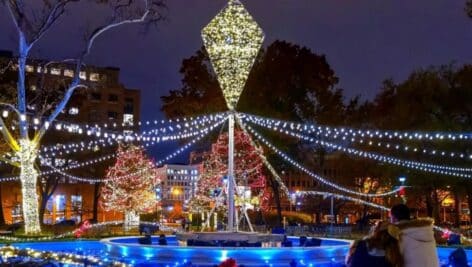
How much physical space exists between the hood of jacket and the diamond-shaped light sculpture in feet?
51.6

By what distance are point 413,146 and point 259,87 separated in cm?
1086

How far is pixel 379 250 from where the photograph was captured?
6723 millimetres

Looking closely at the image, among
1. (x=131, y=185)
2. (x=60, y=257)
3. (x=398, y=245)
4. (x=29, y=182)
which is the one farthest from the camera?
(x=131, y=185)

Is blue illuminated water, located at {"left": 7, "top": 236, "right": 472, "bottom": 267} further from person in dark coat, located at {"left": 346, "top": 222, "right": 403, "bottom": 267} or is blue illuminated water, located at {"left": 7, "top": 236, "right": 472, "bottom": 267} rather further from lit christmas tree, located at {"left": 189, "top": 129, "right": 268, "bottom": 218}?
lit christmas tree, located at {"left": 189, "top": 129, "right": 268, "bottom": 218}

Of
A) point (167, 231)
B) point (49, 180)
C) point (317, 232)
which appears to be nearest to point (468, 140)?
point (317, 232)

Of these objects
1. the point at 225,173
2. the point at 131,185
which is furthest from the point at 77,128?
the point at 131,185

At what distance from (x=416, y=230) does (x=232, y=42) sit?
15832 millimetres

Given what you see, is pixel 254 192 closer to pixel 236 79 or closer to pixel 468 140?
pixel 468 140

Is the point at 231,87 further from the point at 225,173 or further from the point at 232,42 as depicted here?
the point at 225,173

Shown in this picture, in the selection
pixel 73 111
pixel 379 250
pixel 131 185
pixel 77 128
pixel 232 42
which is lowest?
pixel 379 250

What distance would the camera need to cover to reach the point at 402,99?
133ft

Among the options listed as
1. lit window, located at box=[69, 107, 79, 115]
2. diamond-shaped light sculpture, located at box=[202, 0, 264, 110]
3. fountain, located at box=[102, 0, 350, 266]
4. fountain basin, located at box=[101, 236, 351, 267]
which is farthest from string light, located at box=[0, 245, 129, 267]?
lit window, located at box=[69, 107, 79, 115]

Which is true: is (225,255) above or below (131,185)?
below

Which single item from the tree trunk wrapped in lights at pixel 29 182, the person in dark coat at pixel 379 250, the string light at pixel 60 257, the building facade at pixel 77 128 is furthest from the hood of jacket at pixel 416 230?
the tree trunk wrapped in lights at pixel 29 182
